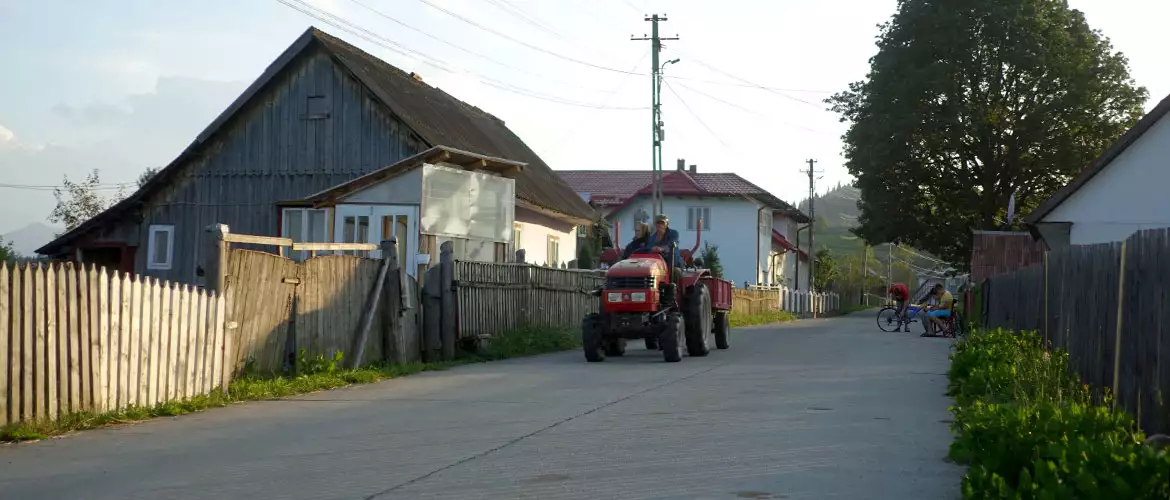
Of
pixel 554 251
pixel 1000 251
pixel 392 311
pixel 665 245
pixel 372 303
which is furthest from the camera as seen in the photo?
pixel 1000 251

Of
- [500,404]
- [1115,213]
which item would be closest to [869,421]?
[500,404]

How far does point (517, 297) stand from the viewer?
2105 cm

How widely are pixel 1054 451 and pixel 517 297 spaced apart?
1601 centimetres

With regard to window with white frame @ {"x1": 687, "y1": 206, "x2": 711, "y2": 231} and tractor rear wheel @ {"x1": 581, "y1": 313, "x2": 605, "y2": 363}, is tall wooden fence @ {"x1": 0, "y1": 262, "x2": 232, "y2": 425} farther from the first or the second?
window with white frame @ {"x1": 687, "y1": 206, "x2": 711, "y2": 231}

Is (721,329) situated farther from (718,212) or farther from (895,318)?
(718,212)

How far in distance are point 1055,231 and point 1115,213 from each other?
3368 mm

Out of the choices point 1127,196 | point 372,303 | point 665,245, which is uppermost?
point 1127,196

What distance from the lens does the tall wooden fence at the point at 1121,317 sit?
798cm

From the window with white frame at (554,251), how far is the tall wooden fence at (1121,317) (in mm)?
23516

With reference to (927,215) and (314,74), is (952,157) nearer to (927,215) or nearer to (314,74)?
(927,215)

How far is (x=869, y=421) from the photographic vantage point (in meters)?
10.3

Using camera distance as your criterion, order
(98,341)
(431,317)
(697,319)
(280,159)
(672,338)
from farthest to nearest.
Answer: (280,159)
(697,319)
(431,317)
(672,338)
(98,341)

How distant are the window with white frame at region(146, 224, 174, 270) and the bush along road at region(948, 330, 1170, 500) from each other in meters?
25.4

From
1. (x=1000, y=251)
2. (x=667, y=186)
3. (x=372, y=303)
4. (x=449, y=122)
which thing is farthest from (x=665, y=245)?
(x=667, y=186)
